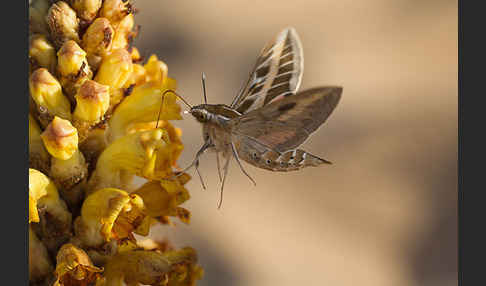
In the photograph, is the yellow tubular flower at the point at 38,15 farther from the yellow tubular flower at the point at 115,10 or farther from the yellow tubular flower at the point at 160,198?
the yellow tubular flower at the point at 160,198

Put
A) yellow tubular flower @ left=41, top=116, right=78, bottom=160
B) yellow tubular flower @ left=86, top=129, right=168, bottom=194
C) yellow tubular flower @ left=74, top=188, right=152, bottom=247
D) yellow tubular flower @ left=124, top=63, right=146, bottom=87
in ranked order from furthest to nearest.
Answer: yellow tubular flower @ left=124, top=63, right=146, bottom=87 < yellow tubular flower @ left=86, top=129, right=168, bottom=194 < yellow tubular flower @ left=74, top=188, right=152, bottom=247 < yellow tubular flower @ left=41, top=116, right=78, bottom=160

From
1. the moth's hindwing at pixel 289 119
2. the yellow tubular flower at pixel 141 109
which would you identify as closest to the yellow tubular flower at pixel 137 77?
the yellow tubular flower at pixel 141 109

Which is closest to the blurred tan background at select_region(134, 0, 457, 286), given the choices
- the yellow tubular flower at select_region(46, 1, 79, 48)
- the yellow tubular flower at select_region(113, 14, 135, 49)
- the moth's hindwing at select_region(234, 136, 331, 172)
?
the moth's hindwing at select_region(234, 136, 331, 172)

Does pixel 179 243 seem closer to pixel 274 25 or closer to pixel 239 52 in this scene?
pixel 239 52

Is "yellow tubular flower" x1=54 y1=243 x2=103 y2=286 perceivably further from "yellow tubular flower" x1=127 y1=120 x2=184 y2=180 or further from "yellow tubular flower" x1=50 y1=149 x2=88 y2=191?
"yellow tubular flower" x1=127 y1=120 x2=184 y2=180

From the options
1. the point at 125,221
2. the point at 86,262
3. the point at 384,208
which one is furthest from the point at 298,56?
the point at 384,208
